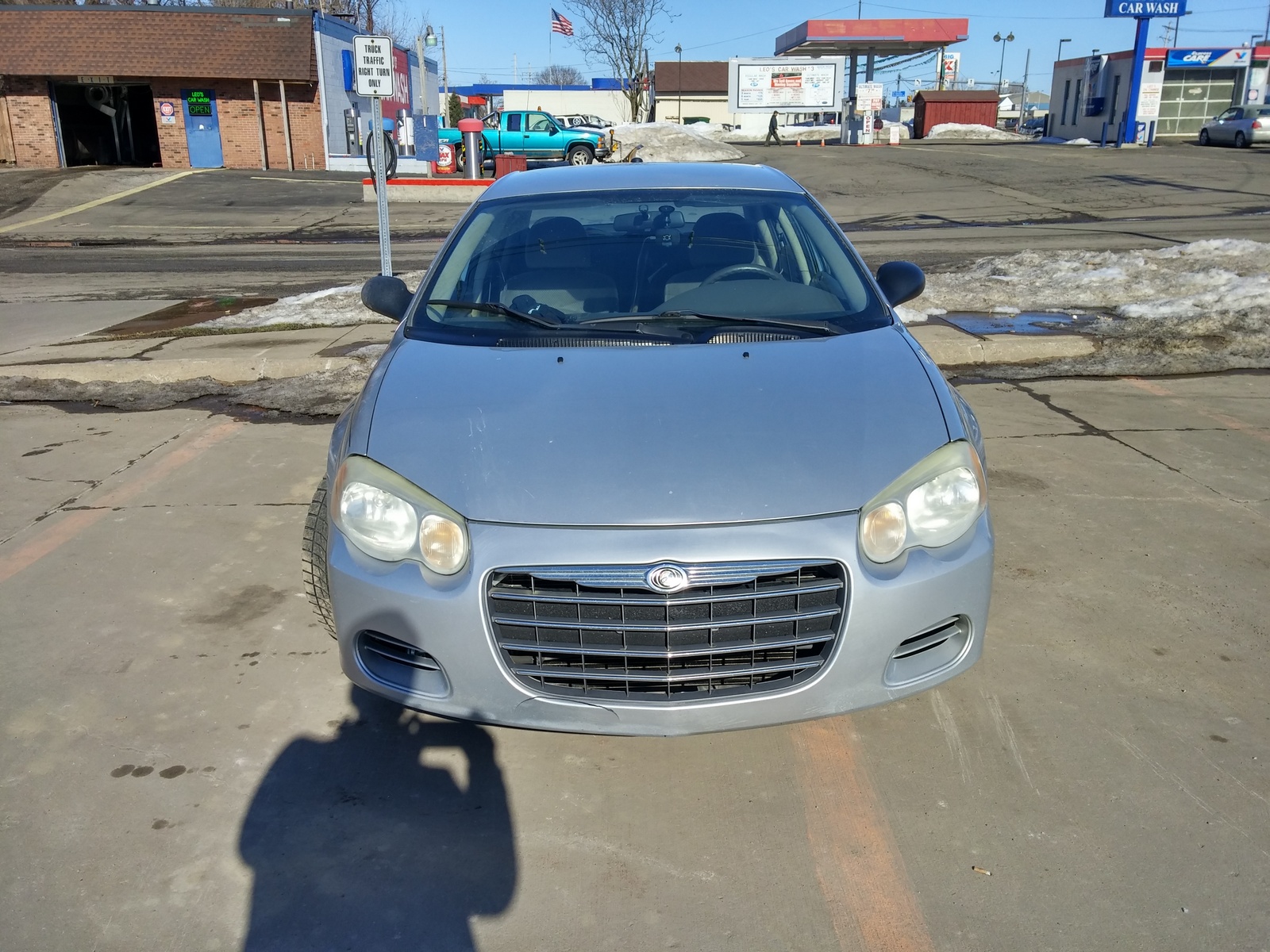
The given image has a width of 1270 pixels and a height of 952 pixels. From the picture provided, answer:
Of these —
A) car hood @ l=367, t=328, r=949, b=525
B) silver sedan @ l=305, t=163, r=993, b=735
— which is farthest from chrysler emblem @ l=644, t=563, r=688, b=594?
car hood @ l=367, t=328, r=949, b=525

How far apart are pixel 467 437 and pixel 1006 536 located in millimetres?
2702

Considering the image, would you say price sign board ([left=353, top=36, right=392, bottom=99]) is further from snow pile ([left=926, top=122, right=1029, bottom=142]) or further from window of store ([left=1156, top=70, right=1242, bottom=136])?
window of store ([left=1156, top=70, right=1242, bottom=136])

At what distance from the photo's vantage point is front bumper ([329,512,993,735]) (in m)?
2.55

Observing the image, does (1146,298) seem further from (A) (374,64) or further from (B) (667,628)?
(B) (667,628)

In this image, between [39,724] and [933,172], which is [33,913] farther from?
[933,172]

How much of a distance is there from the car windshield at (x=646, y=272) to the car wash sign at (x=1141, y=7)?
41.1 m

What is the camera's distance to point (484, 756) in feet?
10.0

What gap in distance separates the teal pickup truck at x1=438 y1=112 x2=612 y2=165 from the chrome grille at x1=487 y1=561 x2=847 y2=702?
106 ft

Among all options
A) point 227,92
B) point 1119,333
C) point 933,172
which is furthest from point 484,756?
point 227,92

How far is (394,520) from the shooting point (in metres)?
2.73

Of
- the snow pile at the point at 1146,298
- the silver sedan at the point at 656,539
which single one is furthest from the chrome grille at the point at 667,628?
the snow pile at the point at 1146,298

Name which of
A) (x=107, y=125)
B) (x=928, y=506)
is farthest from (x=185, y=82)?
(x=928, y=506)

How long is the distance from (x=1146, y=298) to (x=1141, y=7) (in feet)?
115

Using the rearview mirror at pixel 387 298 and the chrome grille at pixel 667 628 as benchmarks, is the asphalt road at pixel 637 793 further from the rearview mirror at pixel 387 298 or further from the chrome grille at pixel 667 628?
the rearview mirror at pixel 387 298
